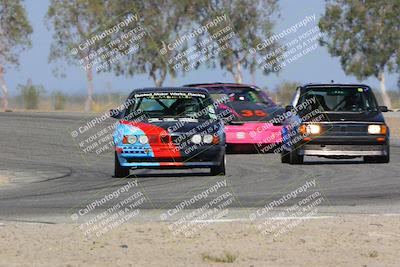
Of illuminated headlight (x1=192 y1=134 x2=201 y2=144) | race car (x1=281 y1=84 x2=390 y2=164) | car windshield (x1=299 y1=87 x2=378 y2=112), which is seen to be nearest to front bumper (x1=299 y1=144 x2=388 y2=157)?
race car (x1=281 y1=84 x2=390 y2=164)

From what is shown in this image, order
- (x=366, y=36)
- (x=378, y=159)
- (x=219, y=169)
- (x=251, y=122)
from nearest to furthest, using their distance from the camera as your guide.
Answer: (x=219, y=169), (x=378, y=159), (x=251, y=122), (x=366, y=36)

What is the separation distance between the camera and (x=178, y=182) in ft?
58.9

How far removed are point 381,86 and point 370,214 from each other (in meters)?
69.7

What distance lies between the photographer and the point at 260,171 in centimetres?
2039

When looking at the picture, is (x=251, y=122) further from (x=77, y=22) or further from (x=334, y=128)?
(x=77, y=22)

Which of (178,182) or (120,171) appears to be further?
(120,171)

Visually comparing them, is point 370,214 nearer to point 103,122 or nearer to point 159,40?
point 103,122

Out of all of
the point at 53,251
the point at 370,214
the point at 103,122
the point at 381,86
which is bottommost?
the point at 381,86

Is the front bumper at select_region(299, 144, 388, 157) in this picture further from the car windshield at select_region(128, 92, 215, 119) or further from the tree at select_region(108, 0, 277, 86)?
the tree at select_region(108, 0, 277, 86)

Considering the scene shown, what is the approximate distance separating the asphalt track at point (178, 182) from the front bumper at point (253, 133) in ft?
1.31

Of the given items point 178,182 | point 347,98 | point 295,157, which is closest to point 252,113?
point 295,157

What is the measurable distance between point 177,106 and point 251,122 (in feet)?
18.0

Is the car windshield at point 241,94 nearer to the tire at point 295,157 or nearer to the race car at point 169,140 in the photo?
the tire at point 295,157

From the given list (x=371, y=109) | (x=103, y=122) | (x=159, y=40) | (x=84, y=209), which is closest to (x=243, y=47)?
(x=159, y=40)
